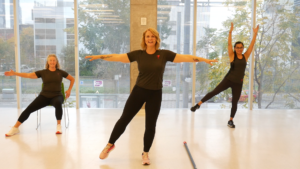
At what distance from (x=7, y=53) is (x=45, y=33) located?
1028mm

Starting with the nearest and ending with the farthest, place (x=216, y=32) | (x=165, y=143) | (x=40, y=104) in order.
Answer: (x=165, y=143), (x=40, y=104), (x=216, y=32)

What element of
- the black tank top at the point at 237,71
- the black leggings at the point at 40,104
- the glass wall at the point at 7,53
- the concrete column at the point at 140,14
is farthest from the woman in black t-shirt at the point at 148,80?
the glass wall at the point at 7,53

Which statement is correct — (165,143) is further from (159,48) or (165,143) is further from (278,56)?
(278,56)

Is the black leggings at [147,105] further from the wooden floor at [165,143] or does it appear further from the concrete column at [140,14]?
the concrete column at [140,14]

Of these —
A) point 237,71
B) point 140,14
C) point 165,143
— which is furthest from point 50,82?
point 237,71

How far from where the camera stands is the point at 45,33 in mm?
5699

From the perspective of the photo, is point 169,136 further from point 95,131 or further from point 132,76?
Result: point 132,76

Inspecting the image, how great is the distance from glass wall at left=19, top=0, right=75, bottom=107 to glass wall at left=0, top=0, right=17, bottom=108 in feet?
0.78

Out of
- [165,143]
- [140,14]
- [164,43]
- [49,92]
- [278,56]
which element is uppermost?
[140,14]

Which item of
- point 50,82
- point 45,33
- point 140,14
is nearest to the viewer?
point 50,82

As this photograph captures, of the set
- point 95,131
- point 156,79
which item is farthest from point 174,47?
point 156,79

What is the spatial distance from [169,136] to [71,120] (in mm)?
1961

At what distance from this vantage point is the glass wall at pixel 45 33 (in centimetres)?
568

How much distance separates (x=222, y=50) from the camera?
19.2 feet
